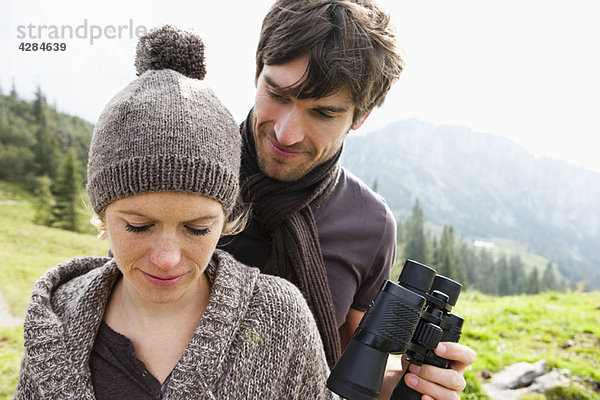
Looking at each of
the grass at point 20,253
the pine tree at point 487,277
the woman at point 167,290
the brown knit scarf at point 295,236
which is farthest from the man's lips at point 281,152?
the pine tree at point 487,277

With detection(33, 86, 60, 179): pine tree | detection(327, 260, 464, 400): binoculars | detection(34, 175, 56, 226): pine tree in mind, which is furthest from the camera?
detection(33, 86, 60, 179): pine tree

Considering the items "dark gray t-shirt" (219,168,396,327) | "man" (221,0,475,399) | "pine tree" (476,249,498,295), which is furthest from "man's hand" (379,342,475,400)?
"pine tree" (476,249,498,295)

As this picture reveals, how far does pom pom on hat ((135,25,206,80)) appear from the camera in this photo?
5.53ft

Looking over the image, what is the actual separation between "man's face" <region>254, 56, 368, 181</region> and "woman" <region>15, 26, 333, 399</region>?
544 millimetres

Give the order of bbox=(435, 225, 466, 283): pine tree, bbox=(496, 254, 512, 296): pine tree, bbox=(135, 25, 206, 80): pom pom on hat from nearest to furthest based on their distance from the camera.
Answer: bbox=(135, 25, 206, 80): pom pom on hat
bbox=(435, 225, 466, 283): pine tree
bbox=(496, 254, 512, 296): pine tree

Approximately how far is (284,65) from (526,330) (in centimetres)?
708

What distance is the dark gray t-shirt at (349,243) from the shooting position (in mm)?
2398

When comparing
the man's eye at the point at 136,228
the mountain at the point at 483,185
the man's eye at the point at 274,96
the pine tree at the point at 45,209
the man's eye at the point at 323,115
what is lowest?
the mountain at the point at 483,185

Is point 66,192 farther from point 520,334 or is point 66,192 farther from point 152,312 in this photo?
point 152,312

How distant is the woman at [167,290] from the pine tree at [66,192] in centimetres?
2295

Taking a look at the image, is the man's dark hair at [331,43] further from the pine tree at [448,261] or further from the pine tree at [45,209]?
the pine tree at [448,261]

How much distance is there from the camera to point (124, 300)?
5.90 feet

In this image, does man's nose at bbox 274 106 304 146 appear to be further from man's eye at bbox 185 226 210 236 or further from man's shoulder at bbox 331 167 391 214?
man's eye at bbox 185 226 210 236

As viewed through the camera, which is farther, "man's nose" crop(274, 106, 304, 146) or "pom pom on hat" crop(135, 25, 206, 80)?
"man's nose" crop(274, 106, 304, 146)
